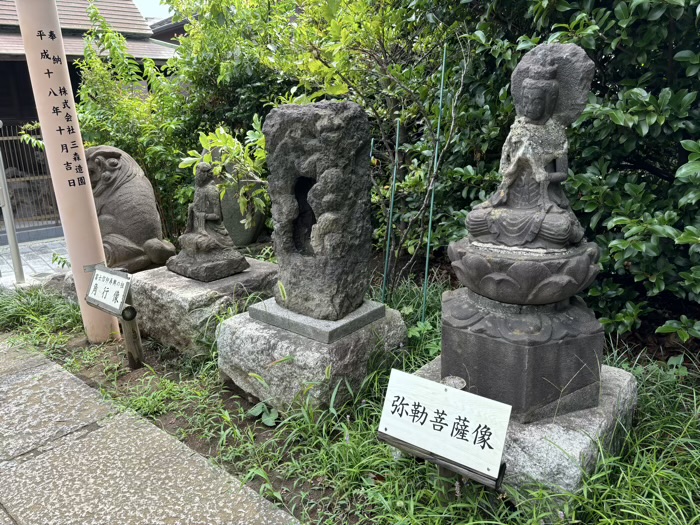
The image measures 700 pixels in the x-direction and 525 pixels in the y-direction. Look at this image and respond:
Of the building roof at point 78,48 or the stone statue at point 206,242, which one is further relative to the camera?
the building roof at point 78,48

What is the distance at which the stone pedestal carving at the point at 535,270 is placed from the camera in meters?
2.09

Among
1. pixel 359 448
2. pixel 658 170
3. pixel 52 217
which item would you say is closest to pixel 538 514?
pixel 359 448

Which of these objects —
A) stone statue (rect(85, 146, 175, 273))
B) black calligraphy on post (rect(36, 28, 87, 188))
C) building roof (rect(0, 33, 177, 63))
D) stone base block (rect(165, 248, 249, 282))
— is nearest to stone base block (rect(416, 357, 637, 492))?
stone base block (rect(165, 248, 249, 282))

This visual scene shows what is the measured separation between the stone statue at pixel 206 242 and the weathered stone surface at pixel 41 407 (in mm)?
1097

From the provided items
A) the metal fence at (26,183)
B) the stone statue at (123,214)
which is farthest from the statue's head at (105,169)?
the metal fence at (26,183)

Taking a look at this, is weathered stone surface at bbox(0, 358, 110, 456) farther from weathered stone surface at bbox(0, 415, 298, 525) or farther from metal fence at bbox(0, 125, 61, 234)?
metal fence at bbox(0, 125, 61, 234)

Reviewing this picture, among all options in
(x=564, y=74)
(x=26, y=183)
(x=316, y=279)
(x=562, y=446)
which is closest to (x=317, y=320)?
(x=316, y=279)

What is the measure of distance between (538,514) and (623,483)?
43 cm

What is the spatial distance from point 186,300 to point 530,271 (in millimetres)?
2364

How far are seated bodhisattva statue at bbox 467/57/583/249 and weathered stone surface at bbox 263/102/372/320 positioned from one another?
806 mm

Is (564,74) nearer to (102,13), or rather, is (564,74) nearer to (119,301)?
(119,301)

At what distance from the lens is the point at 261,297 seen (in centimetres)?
391

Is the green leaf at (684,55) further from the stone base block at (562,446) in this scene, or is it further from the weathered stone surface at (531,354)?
the stone base block at (562,446)

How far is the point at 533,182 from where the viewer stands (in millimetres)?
2225
